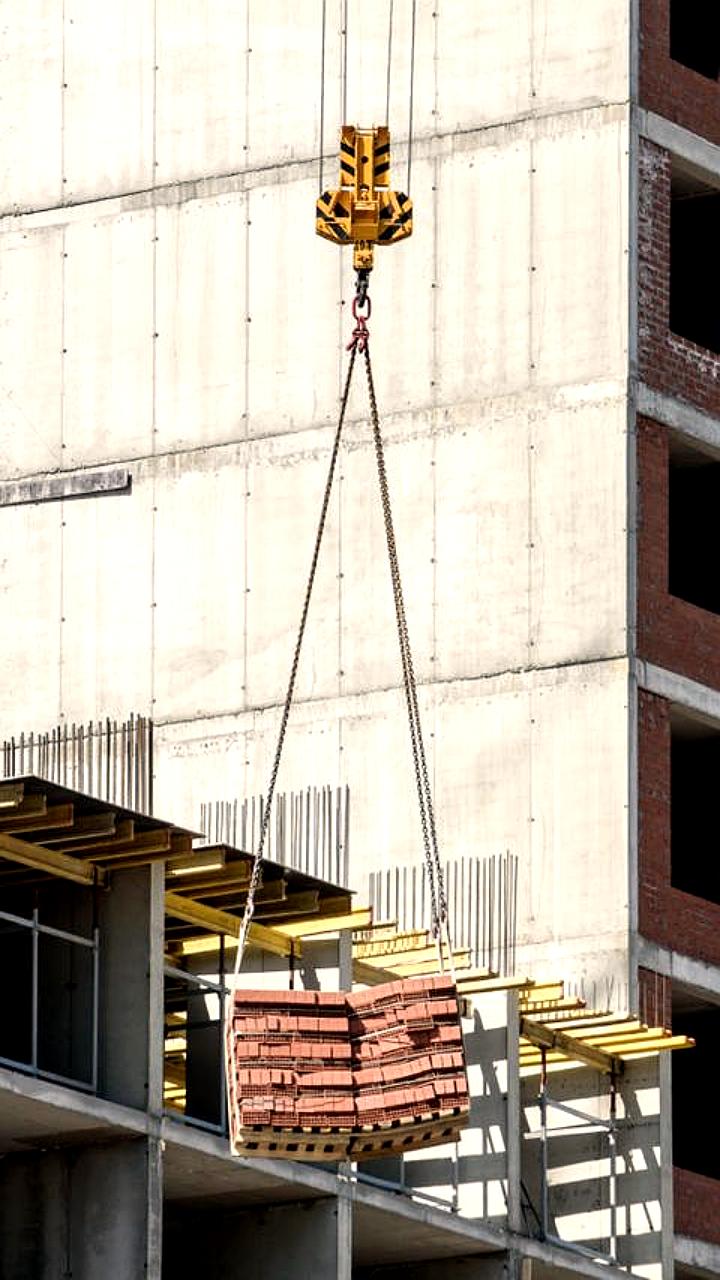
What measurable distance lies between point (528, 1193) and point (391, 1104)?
1377 centimetres

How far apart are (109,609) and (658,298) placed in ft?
30.8

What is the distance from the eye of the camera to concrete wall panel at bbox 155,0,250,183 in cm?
6762

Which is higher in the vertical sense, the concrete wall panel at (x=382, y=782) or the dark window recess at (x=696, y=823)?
the concrete wall panel at (x=382, y=782)

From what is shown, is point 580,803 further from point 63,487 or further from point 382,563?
point 63,487

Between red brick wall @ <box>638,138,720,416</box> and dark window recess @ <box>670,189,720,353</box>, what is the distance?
2.84 metres

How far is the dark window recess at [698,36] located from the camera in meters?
68.1

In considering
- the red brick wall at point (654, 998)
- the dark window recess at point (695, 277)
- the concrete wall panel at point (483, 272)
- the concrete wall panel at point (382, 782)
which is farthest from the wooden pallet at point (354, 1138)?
the dark window recess at point (695, 277)

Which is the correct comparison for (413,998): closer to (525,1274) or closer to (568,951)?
(525,1274)

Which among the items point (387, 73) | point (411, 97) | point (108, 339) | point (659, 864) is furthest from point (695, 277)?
point (659, 864)

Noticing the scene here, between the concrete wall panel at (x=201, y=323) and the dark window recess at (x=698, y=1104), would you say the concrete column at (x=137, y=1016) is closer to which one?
the dark window recess at (x=698, y=1104)

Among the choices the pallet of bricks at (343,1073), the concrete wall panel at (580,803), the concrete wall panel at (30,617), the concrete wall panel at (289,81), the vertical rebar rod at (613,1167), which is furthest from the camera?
the concrete wall panel at (30,617)

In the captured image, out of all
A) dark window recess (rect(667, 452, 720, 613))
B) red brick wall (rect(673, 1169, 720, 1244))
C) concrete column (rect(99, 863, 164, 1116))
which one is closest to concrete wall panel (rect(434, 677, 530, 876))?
red brick wall (rect(673, 1169, 720, 1244))

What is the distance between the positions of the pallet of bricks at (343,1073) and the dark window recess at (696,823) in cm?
2089

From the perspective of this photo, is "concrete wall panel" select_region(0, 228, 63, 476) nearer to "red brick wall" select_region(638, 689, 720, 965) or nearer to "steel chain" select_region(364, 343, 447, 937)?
"red brick wall" select_region(638, 689, 720, 965)
